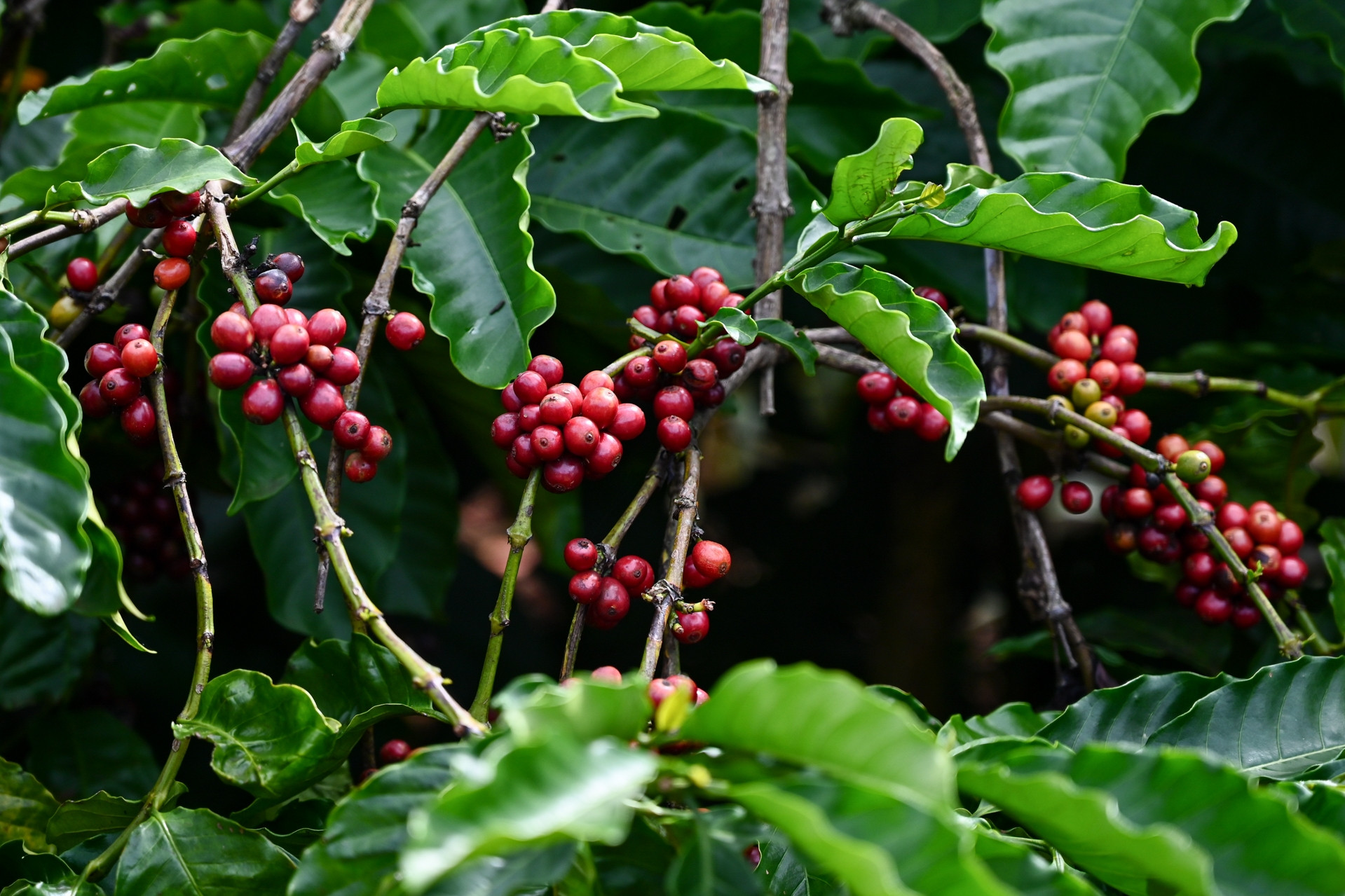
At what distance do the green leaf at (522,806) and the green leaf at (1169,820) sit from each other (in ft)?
0.72

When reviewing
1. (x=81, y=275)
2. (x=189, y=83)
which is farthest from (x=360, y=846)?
(x=189, y=83)

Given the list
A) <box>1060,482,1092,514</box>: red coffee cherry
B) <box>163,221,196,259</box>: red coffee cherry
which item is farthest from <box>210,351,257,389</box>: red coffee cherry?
<box>1060,482,1092,514</box>: red coffee cherry

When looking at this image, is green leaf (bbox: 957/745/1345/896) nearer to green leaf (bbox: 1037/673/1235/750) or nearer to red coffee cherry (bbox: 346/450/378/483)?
green leaf (bbox: 1037/673/1235/750)

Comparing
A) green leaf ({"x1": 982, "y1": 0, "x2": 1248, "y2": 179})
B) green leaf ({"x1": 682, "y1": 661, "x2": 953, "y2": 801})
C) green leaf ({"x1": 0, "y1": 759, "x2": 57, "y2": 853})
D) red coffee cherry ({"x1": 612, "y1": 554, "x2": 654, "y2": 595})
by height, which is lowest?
green leaf ({"x1": 0, "y1": 759, "x2": 57, "y2": 853})

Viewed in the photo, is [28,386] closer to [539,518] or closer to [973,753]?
[973,753]

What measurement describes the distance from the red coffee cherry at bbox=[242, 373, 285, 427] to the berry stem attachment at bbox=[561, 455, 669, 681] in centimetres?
28

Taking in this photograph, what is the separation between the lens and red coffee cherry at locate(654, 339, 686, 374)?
88 centimetres

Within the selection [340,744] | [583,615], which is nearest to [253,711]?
[340,744]

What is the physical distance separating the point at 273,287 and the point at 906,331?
0.49m

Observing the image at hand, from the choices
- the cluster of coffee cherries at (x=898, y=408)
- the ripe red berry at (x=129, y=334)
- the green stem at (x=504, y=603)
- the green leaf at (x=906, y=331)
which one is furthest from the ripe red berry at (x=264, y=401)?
the cluster of coffee cherries at (x=898, y=408)

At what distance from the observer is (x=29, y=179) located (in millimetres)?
1040

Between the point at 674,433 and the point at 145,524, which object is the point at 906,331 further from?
the point at 145,524

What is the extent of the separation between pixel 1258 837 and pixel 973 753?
6.8 inches

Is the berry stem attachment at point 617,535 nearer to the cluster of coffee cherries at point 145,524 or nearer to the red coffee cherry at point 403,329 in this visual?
the red coffee cherry at point 403,329
